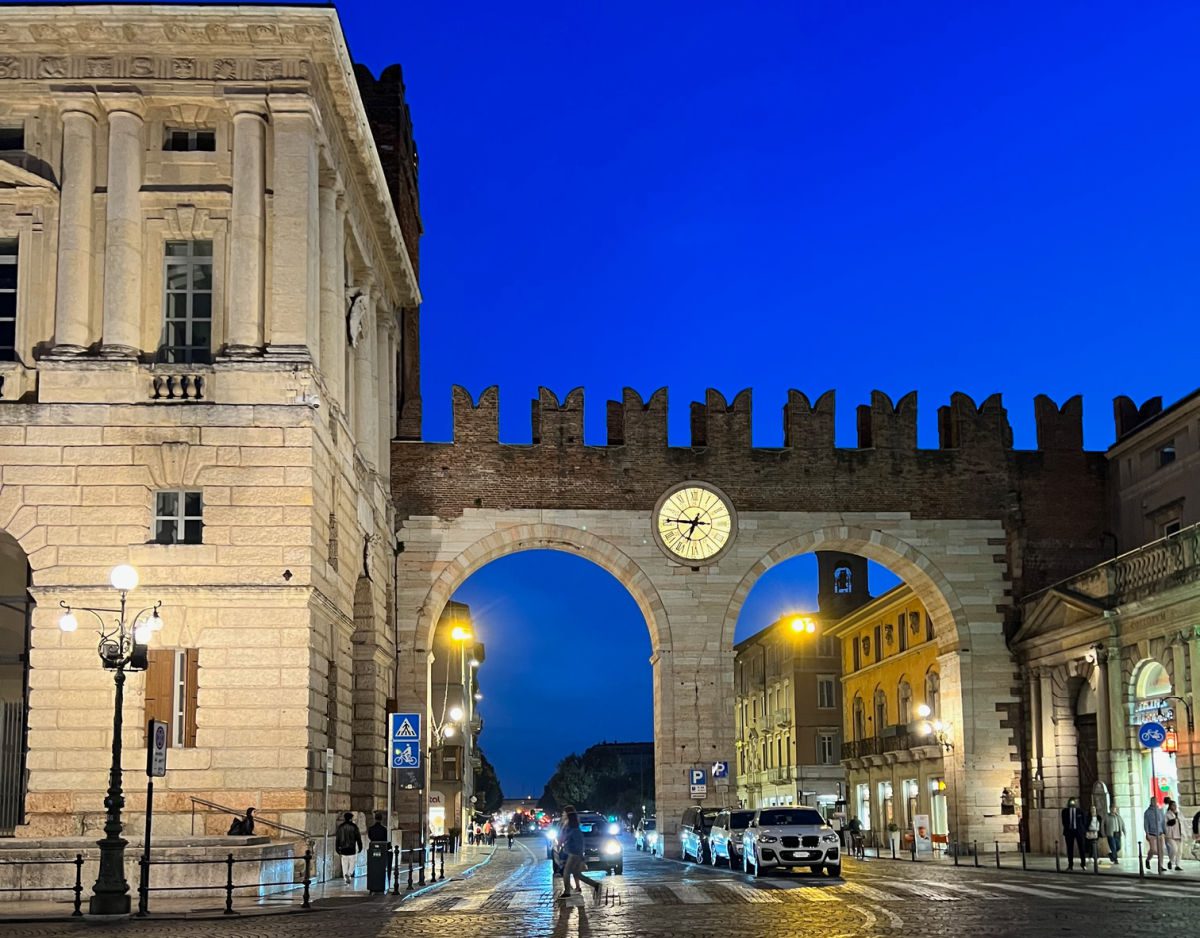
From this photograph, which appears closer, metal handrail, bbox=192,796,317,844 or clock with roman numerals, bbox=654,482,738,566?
metal handrail, bbox=192,796,317,844

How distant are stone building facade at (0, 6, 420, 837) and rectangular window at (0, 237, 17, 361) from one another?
0.47 feet

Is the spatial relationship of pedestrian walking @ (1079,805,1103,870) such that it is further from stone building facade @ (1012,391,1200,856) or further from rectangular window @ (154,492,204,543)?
rectangular window @ (154,492,204,543)

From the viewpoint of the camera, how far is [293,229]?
30344mm

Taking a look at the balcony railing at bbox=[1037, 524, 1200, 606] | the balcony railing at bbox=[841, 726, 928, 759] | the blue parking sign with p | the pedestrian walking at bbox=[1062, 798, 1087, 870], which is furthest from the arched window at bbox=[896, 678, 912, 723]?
the blue parking sign with p

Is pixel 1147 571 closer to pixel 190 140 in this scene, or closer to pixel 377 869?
pixel 377 869

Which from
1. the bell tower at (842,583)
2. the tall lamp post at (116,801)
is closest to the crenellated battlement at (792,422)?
the tall lamp post at (116,801)

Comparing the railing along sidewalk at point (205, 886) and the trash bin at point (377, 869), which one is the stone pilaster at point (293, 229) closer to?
the trash bin at point (377, 869)

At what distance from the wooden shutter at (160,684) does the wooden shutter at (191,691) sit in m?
0.26

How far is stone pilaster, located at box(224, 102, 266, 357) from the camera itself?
97.5ft

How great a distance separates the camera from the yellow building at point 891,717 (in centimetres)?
5766

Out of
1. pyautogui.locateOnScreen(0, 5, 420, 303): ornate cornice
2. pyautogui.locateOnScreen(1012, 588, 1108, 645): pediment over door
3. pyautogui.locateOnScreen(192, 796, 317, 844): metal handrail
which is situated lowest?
pyautogui.locateOnScreen(192, 796, 317, 844): metal handrail

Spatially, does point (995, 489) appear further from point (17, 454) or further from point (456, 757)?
point (456, 757)

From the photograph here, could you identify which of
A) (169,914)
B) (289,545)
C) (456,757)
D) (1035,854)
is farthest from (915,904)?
(456,757)

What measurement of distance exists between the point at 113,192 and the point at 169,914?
47.5 feet
